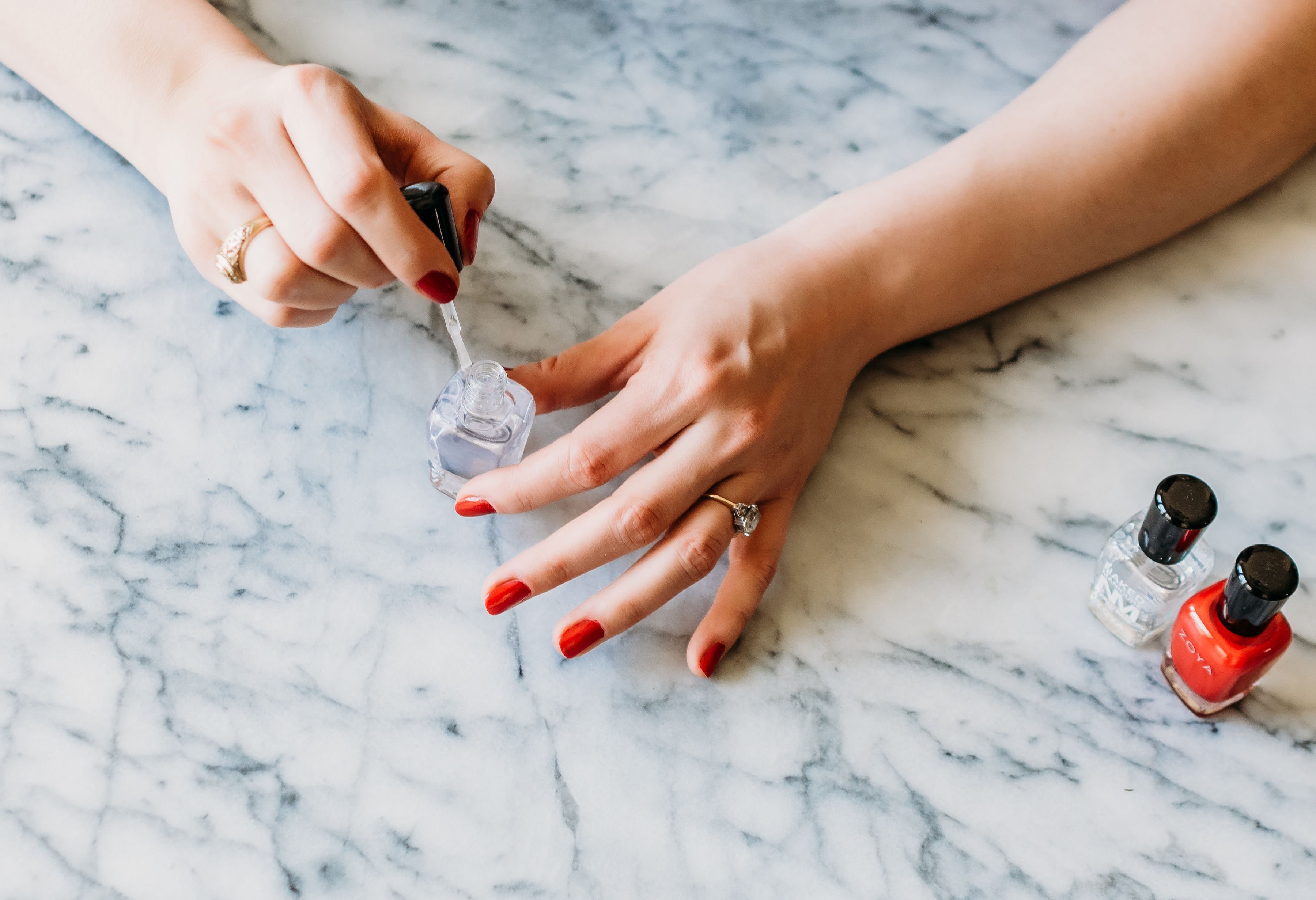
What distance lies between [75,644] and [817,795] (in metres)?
0.63

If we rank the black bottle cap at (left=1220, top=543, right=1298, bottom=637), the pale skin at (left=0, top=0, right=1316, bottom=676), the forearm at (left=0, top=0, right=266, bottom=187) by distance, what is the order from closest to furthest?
the black bottle cap at (left=1220, top=543, right=1298, bottom=637), the pale skin at (left=0, top=0, right=1316, bottom=676), the forearm at (left=0, top=0, right=266, bottom=187)

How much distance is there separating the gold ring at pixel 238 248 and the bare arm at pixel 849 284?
0.81 feet

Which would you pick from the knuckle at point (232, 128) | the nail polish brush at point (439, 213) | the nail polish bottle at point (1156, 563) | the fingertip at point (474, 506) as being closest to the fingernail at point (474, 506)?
the fingertip at point (474, 506)

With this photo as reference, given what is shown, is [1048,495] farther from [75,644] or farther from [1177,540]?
[75,644]

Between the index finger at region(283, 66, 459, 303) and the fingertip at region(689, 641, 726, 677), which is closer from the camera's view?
→ the index finger at region(283, 66, 459, 303)

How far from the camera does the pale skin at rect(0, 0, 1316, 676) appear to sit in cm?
76

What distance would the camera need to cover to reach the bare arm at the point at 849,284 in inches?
31.9

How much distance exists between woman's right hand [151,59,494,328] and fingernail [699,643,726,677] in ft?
1.19

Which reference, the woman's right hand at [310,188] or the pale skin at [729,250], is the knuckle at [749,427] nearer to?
the pale skin at [729,250]

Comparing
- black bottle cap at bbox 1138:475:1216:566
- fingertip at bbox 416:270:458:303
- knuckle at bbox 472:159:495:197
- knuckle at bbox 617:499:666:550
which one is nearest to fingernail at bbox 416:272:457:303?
fingertip at bbox 416:270:458:303

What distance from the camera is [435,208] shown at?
28.3 inches

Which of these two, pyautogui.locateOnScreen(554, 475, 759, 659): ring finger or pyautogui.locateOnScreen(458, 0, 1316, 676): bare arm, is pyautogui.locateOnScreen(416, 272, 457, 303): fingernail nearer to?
pyautogui.locateOnScreen(458, 0, 1316, 676): bare arm

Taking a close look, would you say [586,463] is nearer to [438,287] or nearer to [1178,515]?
[438,287]

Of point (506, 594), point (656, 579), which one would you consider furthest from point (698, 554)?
point (506, 594)
